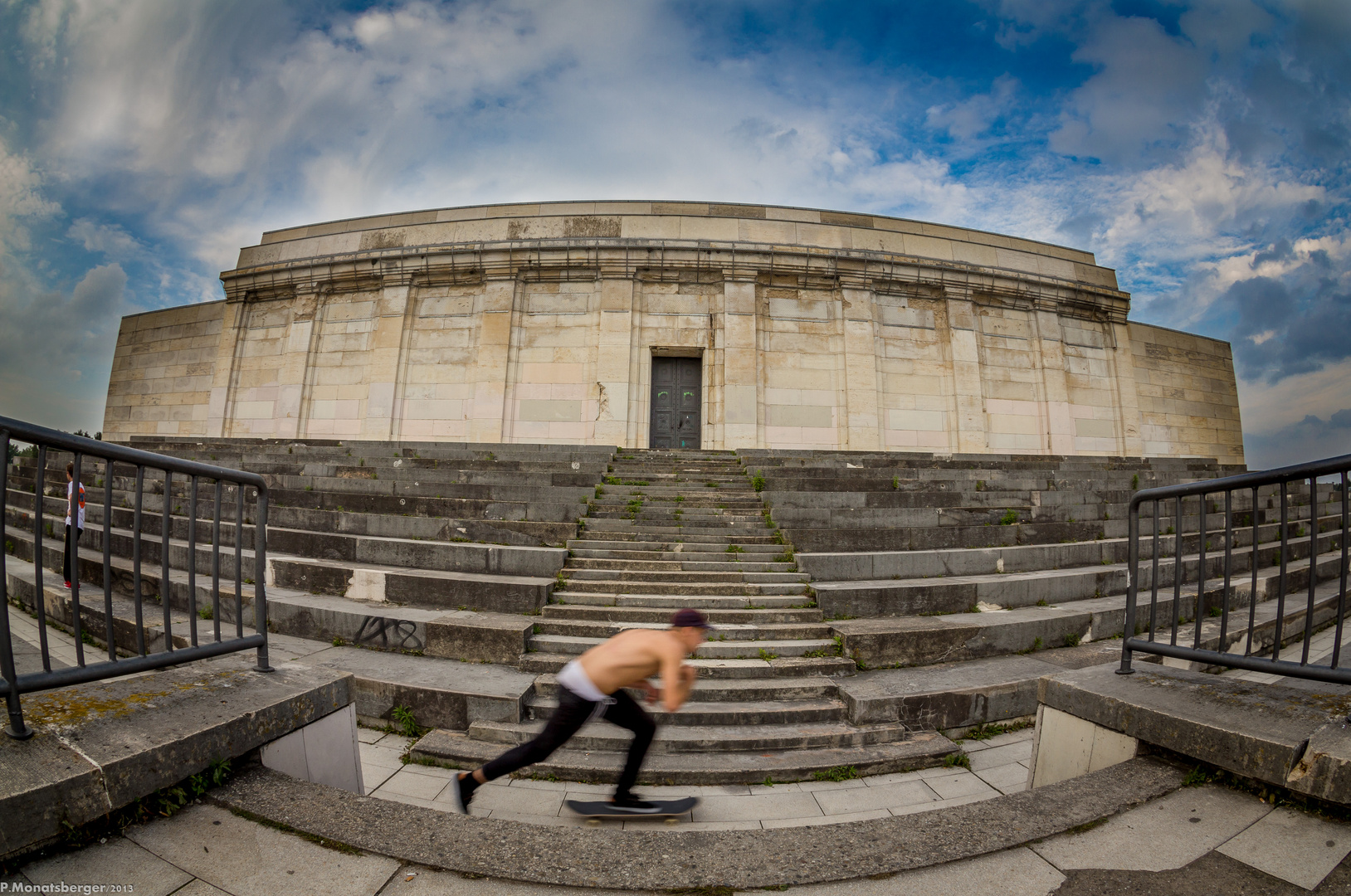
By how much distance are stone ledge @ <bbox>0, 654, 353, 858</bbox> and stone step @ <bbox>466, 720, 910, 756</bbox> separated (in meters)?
1.47

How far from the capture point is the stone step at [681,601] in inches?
254

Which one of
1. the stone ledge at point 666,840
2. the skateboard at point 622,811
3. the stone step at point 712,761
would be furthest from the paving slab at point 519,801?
the stone ledge at point 666,840

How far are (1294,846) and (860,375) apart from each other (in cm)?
1405

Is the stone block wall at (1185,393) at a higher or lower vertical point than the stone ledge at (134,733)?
higher

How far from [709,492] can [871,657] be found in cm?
433

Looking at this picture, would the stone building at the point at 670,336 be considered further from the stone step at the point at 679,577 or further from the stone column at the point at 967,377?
the stone step at the point at 679,577

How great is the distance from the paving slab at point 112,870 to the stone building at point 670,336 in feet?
42.2

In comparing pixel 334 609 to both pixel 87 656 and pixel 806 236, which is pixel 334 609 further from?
pixel 806 236

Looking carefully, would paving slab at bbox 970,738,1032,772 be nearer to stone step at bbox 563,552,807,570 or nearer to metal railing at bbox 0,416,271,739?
stone step at bbox 563,552,807,570

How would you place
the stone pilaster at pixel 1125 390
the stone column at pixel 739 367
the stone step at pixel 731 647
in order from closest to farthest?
the stone step at pixel 731 647
the stone column at pixel 739 367
the stone pilaster at pixel 1125 390

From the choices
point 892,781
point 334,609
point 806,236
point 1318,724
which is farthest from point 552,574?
point 806,236

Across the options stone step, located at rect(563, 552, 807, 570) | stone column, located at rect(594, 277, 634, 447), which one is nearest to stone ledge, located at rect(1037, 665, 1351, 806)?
stone step, located at rect(563, 552, 807, 570)

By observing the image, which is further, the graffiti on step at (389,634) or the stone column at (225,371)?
the stone column at (225,371)

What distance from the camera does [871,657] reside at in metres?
5.68
